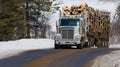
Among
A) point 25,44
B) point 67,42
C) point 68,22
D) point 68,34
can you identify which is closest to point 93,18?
point 68,22

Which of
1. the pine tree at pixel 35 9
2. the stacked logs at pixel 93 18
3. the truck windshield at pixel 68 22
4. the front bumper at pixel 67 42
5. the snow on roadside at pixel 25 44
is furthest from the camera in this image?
the pine tree at pixel 35 9

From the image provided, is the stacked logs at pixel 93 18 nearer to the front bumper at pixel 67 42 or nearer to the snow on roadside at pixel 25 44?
the front bumper at pixel 67 42

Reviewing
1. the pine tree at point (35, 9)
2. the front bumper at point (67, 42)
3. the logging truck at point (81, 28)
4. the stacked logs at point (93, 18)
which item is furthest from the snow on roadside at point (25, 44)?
the pine tree at point (35, 9)

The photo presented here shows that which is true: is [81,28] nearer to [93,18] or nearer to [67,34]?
[67,34]

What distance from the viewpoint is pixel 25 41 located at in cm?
4403

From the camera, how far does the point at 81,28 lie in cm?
4097

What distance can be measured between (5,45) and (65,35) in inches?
207

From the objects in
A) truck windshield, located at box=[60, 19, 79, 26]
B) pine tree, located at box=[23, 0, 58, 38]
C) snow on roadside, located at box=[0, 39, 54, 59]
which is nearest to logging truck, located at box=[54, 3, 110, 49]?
truck windshield, located at box=[60, 19, 79, 26]

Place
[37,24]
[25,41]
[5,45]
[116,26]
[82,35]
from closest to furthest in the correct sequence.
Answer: [5,45] < [82,35] < [25,41] < [37,24] < [116,26]

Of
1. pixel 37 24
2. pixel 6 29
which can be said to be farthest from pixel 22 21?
pixel 37 24

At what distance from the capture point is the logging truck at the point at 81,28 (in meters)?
39.7

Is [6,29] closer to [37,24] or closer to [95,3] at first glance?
[37,24]

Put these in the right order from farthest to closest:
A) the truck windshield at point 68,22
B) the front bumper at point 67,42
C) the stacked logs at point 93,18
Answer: the stacked logs at point 93,18 < the truck windshield at point 68,22 < the front bumper at point 67,42

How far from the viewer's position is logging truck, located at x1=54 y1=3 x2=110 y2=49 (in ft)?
130
